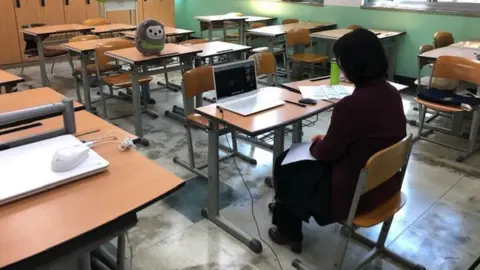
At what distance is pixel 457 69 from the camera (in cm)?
350

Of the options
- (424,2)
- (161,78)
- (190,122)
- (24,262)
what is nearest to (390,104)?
(24,262)

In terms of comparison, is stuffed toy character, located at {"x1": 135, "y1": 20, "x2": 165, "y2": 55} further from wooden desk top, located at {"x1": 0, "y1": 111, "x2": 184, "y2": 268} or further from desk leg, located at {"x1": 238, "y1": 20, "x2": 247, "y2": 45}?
desk leg, located at {"x1": 238, "y1": 20, "x2": 247, "y2": 45}

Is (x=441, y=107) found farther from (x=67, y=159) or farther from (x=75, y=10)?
(x=75, y=10)

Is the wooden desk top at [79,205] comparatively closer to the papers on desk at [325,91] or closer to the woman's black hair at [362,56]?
the woman's black hair at [362,56]

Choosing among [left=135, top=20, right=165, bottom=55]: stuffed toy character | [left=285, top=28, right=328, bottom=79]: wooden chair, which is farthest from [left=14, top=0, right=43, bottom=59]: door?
[left=285, top=28, right=328, bottom=79]: wooden chair

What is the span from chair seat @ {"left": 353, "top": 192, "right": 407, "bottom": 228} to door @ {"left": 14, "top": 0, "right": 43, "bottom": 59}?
20.5ft

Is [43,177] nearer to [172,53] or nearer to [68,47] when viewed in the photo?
[172,53]

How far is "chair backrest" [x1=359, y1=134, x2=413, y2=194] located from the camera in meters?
1.57

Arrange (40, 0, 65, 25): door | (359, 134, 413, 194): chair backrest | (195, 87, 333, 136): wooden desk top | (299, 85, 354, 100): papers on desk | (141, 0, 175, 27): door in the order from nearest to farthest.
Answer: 1. (359, 134, 413, 194): chair backrest
2. (195, 87, 333, 136): wooden desk top
3. (299, 85, 354, 100): papers on desk
4. (40, 0, 65, 25): door
5. (141, 0, 175, 27): door

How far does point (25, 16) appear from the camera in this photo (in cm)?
641

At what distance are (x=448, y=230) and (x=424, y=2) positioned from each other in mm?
3719

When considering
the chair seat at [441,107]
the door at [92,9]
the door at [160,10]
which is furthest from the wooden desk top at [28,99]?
the door at [160,10]

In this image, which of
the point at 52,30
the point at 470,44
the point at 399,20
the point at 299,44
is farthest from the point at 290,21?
the point at 52,30

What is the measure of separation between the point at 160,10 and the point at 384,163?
7168mm
